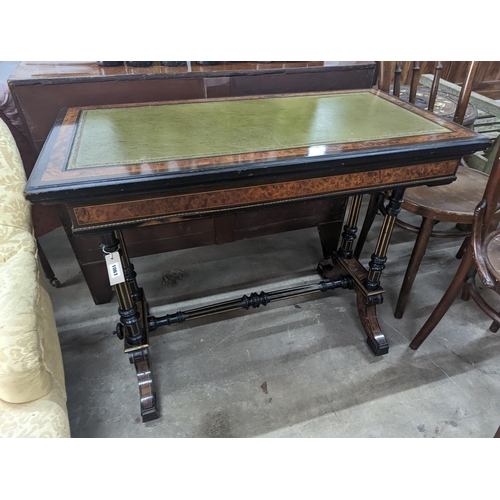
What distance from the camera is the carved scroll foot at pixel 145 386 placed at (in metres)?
1.33

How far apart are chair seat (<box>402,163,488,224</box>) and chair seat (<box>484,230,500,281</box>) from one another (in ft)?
0.55

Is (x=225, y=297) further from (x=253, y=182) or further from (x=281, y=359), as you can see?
(x=253, y=182)

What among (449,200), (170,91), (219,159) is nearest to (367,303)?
(449,200)

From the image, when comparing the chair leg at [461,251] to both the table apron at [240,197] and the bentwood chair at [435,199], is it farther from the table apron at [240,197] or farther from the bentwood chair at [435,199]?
the table apron at [240,197]

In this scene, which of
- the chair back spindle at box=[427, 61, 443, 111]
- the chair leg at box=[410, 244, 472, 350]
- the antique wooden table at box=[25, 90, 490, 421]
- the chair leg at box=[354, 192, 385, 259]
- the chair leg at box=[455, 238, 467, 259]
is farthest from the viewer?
the chair leg at box=[455, 238, 467, 259]

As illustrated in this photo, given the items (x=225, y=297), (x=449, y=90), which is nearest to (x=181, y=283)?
(x=225, y=297)

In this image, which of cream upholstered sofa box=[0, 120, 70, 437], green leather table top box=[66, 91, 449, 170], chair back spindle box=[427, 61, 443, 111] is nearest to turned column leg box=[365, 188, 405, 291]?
green leather table top box=[66, 91, 449, 170]

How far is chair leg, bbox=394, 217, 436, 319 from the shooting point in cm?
155

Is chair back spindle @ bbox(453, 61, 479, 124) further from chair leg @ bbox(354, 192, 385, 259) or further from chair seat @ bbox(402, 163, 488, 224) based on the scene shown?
chair leg @ bbox(354, 192, 385, 259)

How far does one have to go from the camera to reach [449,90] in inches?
100

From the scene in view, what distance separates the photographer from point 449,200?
1576 millimetres

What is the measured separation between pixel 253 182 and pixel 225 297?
3.29 feet

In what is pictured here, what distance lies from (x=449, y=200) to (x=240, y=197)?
1084 millimetres

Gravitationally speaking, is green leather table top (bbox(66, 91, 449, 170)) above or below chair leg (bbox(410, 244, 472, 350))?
above
